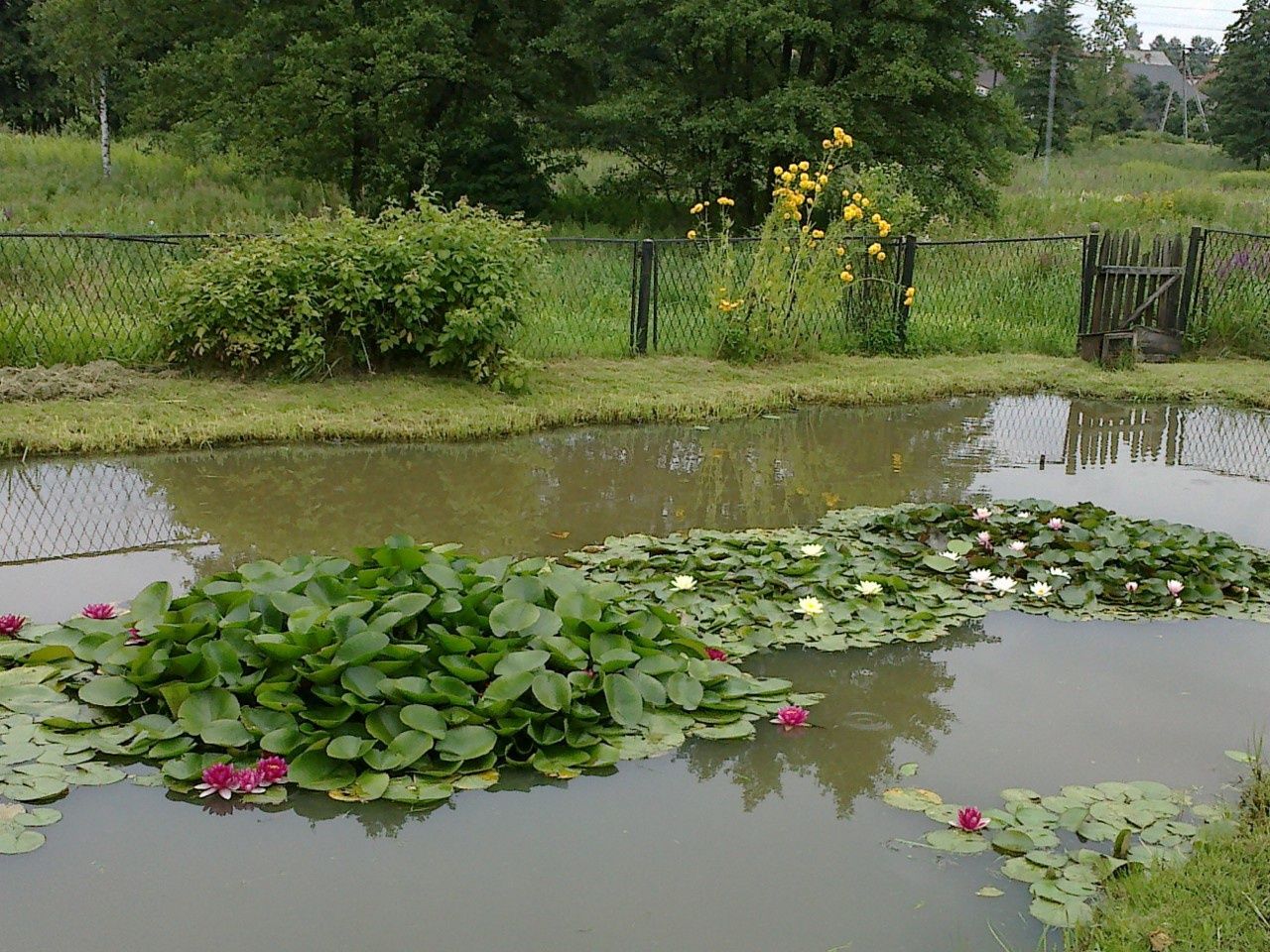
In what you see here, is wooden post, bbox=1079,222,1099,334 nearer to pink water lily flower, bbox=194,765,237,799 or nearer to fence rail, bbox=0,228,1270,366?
fence rail, bbox=0,228,1270,366

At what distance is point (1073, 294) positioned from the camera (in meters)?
11.9

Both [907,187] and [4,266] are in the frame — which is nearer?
[4,266]

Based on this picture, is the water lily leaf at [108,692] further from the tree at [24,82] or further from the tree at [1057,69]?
the tree at [1057,69]

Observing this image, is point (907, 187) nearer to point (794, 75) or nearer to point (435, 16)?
point (794, 75)

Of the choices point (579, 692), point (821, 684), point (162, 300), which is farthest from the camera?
point (162, 300)

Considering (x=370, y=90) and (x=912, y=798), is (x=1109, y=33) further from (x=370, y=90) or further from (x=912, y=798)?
(x=912, y=798)

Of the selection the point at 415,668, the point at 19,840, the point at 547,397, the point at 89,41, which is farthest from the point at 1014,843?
the point at 89,41

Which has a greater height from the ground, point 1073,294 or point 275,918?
point 1073,294

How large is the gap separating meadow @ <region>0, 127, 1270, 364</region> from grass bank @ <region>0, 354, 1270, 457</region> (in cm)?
55

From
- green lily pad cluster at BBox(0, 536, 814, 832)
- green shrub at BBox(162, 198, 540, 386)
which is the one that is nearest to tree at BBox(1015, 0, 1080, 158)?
green shrub at BBox(162, 198, 540, 386)

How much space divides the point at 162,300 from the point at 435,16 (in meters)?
10.5

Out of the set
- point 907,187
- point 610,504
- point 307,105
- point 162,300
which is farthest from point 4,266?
point 907,187

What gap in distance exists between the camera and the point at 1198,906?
8.57 ft

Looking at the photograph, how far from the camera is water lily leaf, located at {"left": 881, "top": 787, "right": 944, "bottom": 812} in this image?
3.17m
